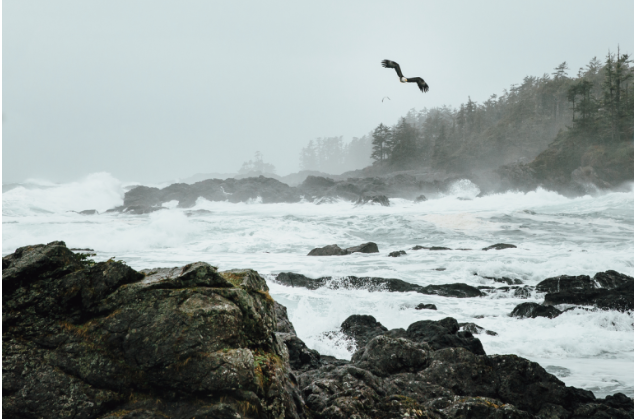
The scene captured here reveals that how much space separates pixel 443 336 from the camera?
22.0 ft

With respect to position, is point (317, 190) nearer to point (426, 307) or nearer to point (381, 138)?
point (381, 138)

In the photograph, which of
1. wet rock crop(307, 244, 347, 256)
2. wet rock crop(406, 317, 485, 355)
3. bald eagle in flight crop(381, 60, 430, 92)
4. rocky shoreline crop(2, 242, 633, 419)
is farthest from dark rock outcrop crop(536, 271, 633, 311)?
wet rock crop(307, 244, 347, 256)

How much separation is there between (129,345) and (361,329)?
562 cm

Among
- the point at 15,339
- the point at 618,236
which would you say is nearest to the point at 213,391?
the point at 15,339

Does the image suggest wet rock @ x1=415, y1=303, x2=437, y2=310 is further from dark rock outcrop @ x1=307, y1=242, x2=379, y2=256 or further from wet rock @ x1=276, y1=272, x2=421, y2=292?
dark rock outcrop @ x1=307, y1=242, x2=379, y2=256

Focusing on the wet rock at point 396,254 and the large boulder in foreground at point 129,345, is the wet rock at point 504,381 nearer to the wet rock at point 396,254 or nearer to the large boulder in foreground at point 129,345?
the large boulder in foreground at point 129,345

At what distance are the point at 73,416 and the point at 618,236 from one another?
83.2 feet

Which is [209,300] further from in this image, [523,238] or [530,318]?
[523,238]

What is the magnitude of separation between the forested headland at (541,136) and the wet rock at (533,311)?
4106 cm

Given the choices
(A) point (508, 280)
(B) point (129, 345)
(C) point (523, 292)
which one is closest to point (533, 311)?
(C) point (523, 292)

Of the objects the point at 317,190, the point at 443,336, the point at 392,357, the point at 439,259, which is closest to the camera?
the point at 392,357

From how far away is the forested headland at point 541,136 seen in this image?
4566cm

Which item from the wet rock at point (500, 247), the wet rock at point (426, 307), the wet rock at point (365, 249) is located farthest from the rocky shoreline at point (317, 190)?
the wet rock at point (426, 307)

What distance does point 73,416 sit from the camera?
2852 mm
